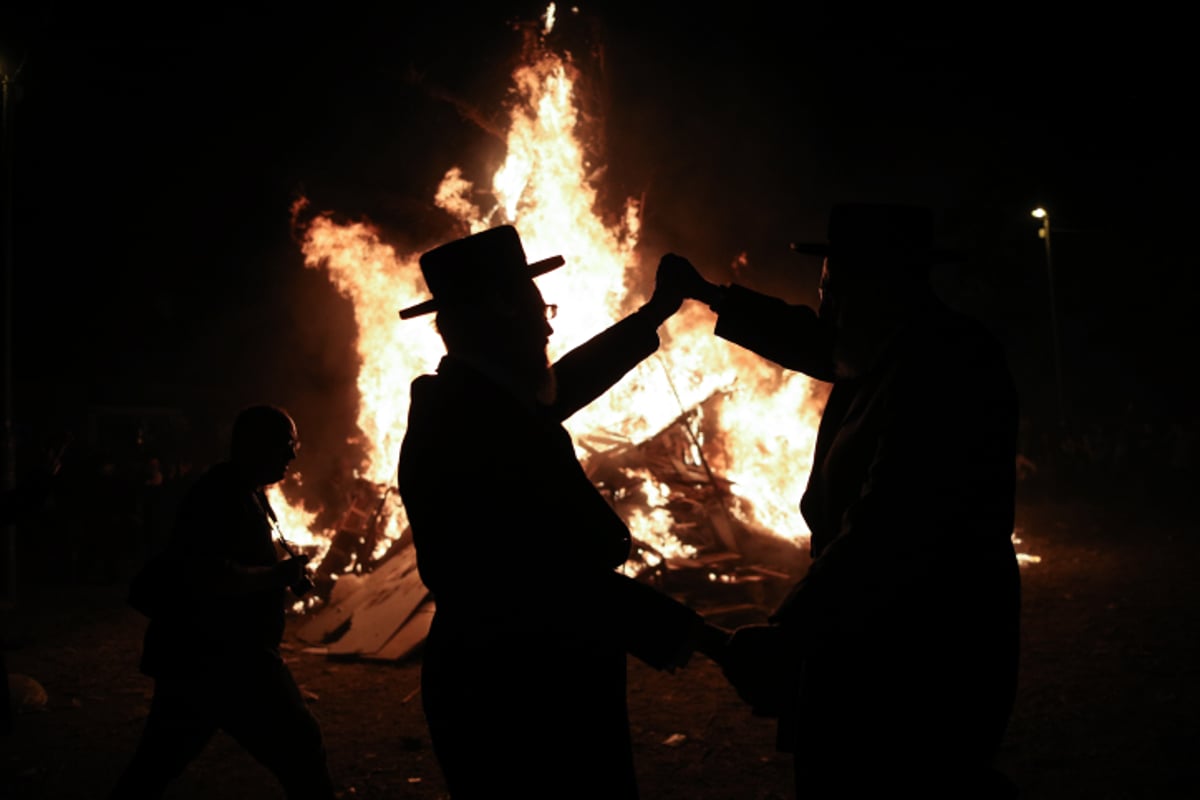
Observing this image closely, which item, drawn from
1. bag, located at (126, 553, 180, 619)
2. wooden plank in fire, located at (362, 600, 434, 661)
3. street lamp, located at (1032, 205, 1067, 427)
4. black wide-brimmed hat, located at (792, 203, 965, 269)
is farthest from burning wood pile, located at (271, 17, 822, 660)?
street lamp, located at (1032, 205, 1067, 427)

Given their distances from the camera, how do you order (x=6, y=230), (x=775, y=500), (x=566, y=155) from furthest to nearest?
(x=566, y=155) → (x=775, y=500) → (x=6, y=230)

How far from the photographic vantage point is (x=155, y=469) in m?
15.6

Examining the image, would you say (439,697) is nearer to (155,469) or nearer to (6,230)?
(6,230)

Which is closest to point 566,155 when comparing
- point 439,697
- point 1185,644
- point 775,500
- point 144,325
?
point 775,500

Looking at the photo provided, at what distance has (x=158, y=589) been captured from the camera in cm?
381

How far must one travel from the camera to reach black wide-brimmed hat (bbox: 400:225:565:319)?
9.77ft

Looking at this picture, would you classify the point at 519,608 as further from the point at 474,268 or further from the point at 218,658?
the point at 218,658

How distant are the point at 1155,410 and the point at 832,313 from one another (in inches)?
1175

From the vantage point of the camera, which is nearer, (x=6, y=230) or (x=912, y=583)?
(x=912, y=583)

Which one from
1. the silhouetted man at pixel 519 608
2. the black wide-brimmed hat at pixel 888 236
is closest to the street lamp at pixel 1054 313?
the black wide-brimmed hat at pixel 888 236

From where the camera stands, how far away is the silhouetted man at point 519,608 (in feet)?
8.47

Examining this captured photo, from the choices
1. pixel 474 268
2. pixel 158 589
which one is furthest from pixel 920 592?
pixel 158 589

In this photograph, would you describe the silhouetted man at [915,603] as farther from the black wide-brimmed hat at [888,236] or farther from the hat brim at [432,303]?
the hat brim at [432,303]

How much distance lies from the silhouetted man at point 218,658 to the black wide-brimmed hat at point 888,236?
283cm
